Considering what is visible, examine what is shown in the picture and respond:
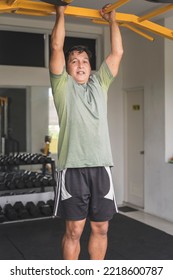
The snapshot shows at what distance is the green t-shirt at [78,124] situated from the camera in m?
1.67

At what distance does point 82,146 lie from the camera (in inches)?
66.1

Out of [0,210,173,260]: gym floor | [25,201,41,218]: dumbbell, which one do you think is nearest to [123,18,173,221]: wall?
[0,210,173,260]: gym floor

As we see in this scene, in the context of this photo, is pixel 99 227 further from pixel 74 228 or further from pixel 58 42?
pixel 58 42

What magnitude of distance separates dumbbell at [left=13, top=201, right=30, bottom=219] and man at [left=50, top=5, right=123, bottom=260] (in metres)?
2.56

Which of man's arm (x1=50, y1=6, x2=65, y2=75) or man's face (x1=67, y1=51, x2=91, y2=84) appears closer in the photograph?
man's arm (x1=50, y1=6, x2=65, y2=75)

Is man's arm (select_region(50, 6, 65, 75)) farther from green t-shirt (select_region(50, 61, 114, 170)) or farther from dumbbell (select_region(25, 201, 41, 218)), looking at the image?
dumbbell (select_region(25, 201, 41, 218))

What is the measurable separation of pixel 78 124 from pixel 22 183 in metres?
2.80

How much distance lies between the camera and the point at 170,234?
3.85 m

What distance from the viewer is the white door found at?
5.18 metres

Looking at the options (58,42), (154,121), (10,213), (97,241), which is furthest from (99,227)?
(154,121)

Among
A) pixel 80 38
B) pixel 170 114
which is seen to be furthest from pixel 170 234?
pixel 80 38

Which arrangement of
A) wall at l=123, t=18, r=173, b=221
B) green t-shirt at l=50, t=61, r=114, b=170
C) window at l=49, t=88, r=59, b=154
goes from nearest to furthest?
green t-shirt at l=50, t=61, r=114, b=170 < wall at l=123, t=18, r=173, b=221 < window at l=49, t=88, r=59, b=154

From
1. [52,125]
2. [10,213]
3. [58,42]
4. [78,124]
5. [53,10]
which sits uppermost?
[53,10]
